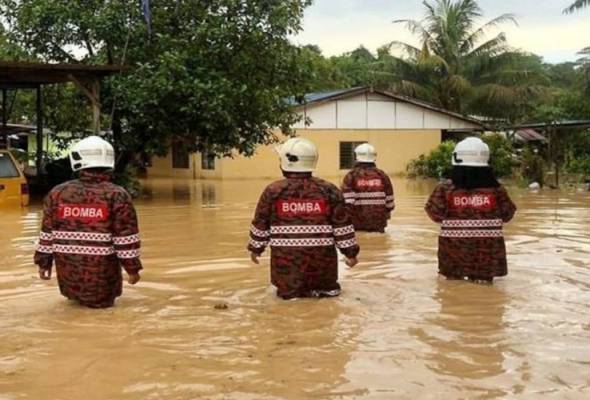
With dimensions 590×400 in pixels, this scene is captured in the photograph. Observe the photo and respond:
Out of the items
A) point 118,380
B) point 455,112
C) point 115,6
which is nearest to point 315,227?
point 118,380

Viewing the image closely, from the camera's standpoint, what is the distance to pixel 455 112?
3872 cm

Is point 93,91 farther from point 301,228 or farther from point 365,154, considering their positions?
point 301,228

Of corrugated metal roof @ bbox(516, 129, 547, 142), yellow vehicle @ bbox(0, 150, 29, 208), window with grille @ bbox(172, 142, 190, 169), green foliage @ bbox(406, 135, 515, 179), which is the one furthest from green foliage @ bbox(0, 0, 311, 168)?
corrugated metal roof @ bbox(516, 129, 547, 142)

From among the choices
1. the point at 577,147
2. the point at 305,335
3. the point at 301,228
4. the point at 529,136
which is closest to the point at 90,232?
the point at 301,228

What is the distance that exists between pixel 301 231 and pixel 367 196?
5285 millimetres

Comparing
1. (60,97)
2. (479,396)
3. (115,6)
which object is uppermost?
(115,6)

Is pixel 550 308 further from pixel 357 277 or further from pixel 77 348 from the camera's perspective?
pixel 77 348

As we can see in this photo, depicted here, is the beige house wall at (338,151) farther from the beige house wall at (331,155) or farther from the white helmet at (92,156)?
the white helmet at (92,156)

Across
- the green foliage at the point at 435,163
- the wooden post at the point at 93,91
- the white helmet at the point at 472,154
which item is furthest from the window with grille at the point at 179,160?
the white helmet at the point at 472,154

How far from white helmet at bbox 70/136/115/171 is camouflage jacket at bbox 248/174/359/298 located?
134cm

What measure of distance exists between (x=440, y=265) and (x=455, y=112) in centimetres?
3141

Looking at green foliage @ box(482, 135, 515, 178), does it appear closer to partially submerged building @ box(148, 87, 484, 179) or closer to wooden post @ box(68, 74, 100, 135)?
partially submerged building @ box(148, 87, 484, 179)

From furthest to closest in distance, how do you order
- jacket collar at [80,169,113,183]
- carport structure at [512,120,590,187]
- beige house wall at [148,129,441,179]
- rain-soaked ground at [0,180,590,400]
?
beige house wall at [148,129,441,179] → carport structure at [512,120,590,187] → jacket collar at [80,169,113,183] → rain-soaked ground at [0,180,590,400]

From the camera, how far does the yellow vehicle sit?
51.1ft
